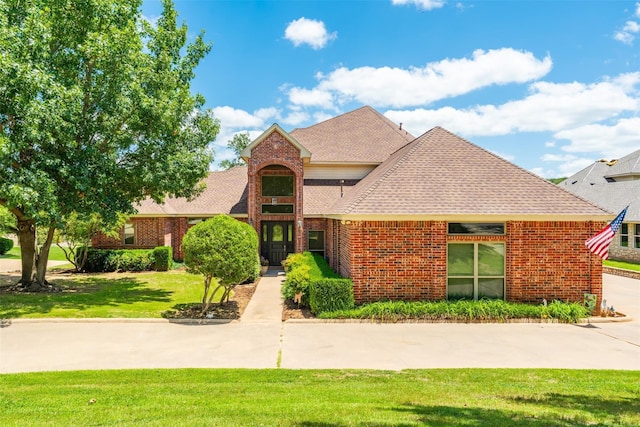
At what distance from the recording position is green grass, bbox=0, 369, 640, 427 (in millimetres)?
4914

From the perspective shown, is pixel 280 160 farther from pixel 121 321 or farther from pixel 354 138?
pixel 121 321

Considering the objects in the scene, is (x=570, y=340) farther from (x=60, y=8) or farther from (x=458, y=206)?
(x=60, y=8)

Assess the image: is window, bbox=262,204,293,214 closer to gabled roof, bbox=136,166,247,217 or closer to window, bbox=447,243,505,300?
gabled roof, bbox=136,166,247,217

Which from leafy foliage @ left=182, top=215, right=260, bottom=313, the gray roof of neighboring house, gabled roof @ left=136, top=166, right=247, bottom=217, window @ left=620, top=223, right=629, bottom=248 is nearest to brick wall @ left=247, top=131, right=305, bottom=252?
gabled roof @ left=136, top=166, right=247, bottom=217

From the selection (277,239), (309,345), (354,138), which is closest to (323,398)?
(309,345)

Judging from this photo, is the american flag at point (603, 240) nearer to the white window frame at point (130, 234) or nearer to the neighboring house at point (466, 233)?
the neighboring house at point (466, 233)

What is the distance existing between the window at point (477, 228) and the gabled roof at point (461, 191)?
0.44m

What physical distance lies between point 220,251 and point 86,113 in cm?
796

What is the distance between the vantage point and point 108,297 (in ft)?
48.8

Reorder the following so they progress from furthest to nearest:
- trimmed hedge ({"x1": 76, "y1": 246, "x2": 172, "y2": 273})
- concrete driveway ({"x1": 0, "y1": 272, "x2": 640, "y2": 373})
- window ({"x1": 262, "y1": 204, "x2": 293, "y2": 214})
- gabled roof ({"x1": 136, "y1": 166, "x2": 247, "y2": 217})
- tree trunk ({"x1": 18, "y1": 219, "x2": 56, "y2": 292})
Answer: gabled roof ({"x1": 136, "y1": 166, "x2": 247, "y2": 217})
window ({"x1": 262, "y1": 204, "x2": 293, "y2": 214})
trimmed hedge ({"x1": 76, "y1": 246, "x2": 172, "y2": 273})
tree trunk ({"x1": 18, "y1": 219, "x2": 56, "y2": 292})
concrete driveway ({"x1": 0, "y1": 272, "x2": 640, "y2": 373})

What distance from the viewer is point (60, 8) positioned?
550 inches

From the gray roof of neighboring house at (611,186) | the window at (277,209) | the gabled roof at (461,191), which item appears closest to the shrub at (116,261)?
the window at (277,209)

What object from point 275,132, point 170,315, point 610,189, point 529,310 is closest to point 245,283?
point 170,315

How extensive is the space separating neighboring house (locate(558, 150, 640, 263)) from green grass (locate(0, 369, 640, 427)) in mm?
23243
